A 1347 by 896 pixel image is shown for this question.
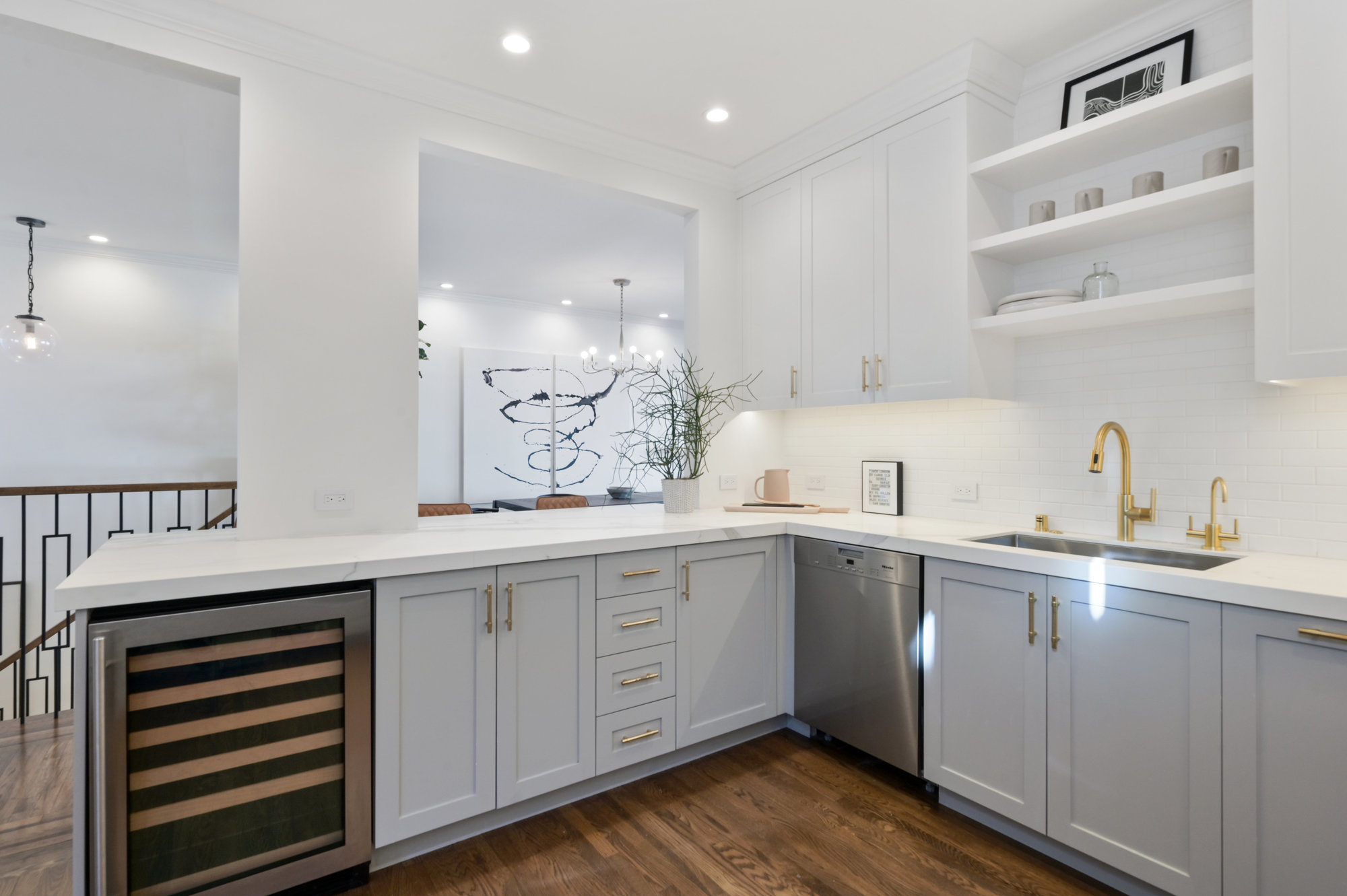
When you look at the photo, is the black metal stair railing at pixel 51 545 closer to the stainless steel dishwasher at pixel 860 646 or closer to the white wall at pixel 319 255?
the white wall at pixel 319 255

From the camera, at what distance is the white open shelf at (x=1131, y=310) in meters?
1.93

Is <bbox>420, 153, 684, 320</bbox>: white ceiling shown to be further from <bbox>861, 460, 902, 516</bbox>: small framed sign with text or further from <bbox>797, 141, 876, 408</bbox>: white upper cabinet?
<bbox>861, 460, 902, 516</bbox>: small framed sign with text

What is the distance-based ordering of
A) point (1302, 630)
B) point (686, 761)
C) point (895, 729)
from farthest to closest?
point (686, 761) → point (895, 729) → point (1302, 630)

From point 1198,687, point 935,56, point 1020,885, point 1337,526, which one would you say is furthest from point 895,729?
point 935,56

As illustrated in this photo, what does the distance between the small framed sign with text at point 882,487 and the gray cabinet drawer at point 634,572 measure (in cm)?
119

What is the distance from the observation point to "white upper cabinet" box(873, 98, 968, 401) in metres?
2.56

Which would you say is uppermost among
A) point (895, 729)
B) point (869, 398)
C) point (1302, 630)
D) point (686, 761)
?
point (869, 398)

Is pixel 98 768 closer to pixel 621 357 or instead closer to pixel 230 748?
pixel 230 748

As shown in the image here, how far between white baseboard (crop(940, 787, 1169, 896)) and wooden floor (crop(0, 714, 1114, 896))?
28 mm

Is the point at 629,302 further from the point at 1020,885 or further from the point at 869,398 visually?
the point at 1020,885

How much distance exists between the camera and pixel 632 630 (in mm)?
2389

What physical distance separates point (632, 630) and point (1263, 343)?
2.07m

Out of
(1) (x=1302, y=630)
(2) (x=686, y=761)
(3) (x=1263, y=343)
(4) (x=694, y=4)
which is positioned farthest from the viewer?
(2) (x=686, y=761)

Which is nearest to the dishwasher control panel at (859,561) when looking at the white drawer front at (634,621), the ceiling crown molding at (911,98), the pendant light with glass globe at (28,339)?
the white drawer front at (634,621)
